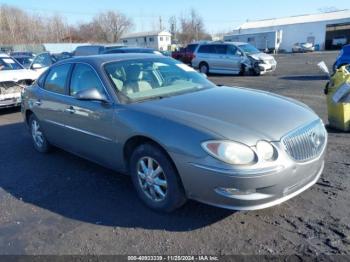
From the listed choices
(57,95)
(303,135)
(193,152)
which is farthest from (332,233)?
(57,95)

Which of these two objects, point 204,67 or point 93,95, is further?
point 204,67

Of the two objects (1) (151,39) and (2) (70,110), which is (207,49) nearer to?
(2) (70,110)

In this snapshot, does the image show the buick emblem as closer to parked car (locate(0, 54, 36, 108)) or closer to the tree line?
parked car (locate(0, 54, 36, 108))

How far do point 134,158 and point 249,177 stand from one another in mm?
1353

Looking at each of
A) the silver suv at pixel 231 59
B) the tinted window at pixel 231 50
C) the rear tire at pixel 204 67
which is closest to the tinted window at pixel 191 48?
the silver suv at pixel 231 59

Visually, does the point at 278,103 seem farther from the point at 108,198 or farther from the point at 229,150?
the point at 108,198

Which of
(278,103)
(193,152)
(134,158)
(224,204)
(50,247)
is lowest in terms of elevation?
(50,247)

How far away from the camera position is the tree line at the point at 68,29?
241 ft

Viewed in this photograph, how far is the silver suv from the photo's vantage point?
56.2ft

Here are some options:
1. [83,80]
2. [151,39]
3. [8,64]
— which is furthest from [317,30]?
[83,80]

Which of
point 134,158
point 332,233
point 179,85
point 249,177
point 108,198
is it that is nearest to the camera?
point 249,177

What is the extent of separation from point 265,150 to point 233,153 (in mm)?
288

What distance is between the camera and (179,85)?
4.30 m

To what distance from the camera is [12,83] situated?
9.54 metres
